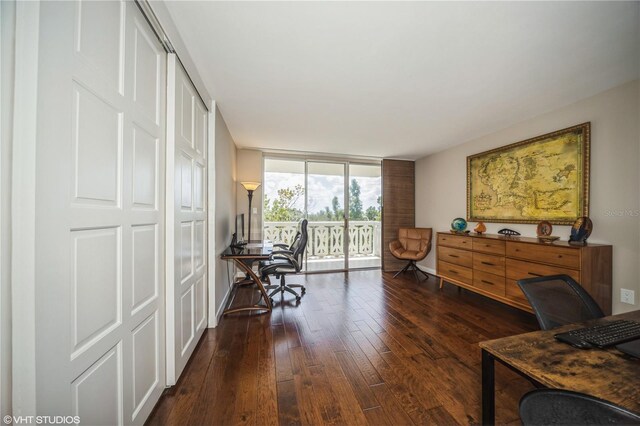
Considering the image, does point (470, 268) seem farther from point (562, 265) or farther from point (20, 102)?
point (20, 102)

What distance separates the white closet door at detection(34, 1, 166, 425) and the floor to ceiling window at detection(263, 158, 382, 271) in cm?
319

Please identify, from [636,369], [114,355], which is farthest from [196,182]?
[636,369]

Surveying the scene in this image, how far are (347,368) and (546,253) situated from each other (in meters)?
2.38

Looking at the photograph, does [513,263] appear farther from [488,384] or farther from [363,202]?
[363,202]

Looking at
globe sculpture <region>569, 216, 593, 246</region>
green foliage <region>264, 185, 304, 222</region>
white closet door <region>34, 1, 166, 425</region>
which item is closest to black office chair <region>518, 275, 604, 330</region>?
globe sculpture <region>569, 216, 593, 246</region>

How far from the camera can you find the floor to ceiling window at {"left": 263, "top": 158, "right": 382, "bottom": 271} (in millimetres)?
4598

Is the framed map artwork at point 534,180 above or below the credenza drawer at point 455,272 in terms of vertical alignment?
above

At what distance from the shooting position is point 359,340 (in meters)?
2.14

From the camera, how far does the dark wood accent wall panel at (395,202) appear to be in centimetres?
477

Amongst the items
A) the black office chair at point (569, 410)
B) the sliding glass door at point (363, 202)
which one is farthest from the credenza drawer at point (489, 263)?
the black office chair at point (569, 410)

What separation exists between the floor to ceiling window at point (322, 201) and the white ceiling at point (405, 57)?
1717 mm

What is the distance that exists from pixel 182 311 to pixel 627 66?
4159mm

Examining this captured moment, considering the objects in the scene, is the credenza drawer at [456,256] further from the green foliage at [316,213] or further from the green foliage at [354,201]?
the green foliage at [354,201]

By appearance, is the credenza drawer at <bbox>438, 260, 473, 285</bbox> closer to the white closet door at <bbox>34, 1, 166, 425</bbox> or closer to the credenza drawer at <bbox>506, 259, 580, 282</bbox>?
the credenza drawer at <bbox>506, 259, 580, 282</bbox>
